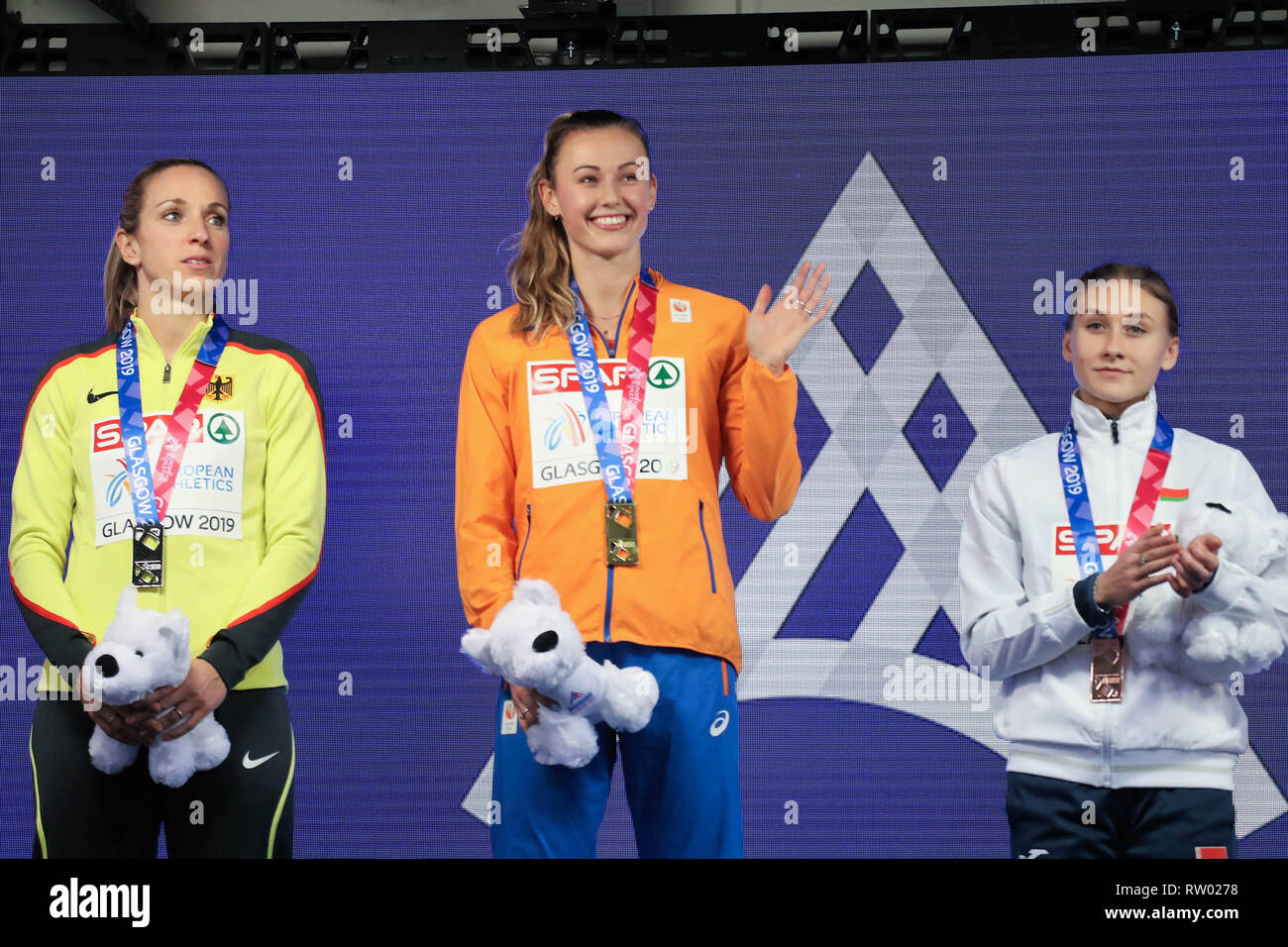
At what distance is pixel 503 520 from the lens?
2.94 meters

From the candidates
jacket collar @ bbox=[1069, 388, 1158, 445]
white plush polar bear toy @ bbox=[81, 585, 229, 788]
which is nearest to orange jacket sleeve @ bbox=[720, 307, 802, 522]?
jacket collar @ bbox=[1069, 388, 1158, 445]

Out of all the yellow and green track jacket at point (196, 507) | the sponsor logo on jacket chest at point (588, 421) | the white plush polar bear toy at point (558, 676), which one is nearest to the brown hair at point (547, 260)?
the sponsor logo on jacket chest at point (588, 421)

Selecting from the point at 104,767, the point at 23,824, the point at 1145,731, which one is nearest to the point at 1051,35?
the point at 1145,731

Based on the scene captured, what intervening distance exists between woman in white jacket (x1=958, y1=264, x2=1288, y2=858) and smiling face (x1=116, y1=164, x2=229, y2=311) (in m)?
1.80

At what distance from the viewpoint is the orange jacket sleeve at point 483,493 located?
2852 millimetres

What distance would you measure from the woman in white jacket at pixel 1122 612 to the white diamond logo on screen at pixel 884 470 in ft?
2.04

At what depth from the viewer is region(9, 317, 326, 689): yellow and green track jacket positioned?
3.01 m

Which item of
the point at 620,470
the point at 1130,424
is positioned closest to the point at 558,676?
the point at 620,470

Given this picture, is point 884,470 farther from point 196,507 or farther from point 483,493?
point 196,507

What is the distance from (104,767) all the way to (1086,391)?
7.19ft

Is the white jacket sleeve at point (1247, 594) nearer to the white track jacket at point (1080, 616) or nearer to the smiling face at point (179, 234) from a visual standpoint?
the white track jacket at point (1080, 616)

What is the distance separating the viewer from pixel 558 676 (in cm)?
265

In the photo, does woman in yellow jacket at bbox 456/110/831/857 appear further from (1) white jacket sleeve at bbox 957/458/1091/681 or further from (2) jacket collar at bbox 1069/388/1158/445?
(2) jacket collar at bbox 1069/388/1158/445
